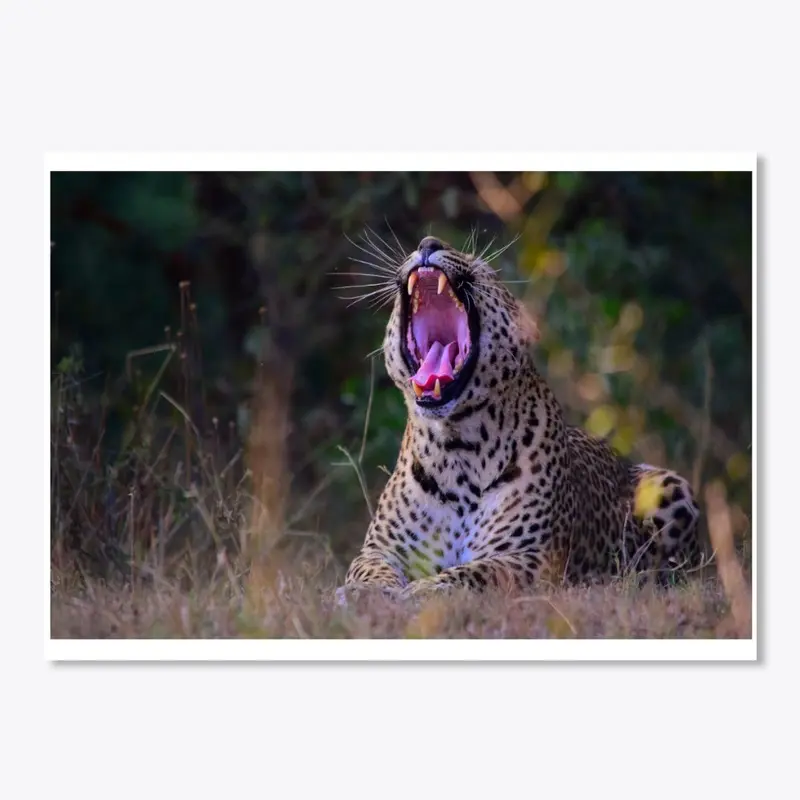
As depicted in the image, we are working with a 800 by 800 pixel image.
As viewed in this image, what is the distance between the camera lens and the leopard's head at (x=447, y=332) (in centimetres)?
792

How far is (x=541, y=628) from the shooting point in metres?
7.38

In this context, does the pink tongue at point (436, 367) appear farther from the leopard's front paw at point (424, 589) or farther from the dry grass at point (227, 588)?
the leopard's front paw at point (424, 589)

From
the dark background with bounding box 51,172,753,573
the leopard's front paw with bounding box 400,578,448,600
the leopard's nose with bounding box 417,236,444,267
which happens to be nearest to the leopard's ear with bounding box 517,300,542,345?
the leopard's nose with bounding box 417,236,444,267

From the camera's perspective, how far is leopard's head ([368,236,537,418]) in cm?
792

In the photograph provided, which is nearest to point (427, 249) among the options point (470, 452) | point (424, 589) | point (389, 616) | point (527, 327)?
point (527, 327)

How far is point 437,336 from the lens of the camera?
814 cm

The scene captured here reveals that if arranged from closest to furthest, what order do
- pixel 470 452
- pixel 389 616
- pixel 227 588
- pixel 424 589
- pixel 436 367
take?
pixel 389 616
pixel 424 589
pixel 227 588
pixel 436 367
pixel 470 452

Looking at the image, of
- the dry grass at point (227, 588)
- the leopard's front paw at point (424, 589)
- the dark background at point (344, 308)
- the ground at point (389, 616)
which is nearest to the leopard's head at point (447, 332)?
the dry grass at point (227, 588)

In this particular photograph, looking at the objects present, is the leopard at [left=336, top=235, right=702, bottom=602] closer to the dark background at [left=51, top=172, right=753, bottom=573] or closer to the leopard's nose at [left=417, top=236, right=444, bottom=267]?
the leopard's nose at [left=417, top=236, right=444, bottom=267]

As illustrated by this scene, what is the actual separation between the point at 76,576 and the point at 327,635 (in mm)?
1210

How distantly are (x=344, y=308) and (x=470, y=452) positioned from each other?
3.91 m

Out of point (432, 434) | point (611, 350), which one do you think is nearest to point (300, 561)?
point (432, 434)
